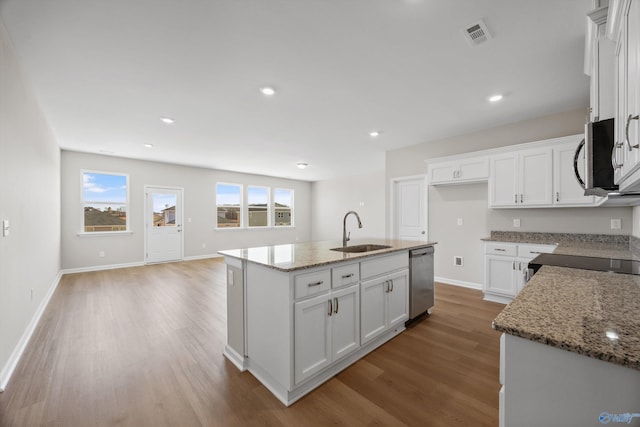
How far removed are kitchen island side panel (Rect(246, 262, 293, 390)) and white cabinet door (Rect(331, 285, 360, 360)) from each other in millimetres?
414

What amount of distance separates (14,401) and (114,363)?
547 mm

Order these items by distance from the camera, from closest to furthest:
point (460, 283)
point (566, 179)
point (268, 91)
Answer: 1. point (268, 91)
2. point (566, 179)
3. point (460, 283)

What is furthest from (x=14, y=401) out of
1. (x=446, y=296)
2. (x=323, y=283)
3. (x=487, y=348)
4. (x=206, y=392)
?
(x=446, y=296)

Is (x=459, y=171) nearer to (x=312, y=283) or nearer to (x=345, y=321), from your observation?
(x=345, y=321)

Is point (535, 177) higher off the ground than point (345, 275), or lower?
higher

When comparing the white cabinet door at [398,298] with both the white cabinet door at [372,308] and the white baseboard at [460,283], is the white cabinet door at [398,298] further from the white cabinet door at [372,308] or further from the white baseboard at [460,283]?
the white baseboard at [460,283]

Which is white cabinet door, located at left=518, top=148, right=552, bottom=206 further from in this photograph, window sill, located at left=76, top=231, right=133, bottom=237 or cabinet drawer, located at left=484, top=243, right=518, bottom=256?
window sill, located at left=76, top=231, right=133, bottom=237

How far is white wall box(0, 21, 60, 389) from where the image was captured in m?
2.00

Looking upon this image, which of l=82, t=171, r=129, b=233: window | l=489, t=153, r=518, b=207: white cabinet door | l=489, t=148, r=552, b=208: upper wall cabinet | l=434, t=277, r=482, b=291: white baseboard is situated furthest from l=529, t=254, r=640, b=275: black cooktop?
l=82, t=171, r=129, b=233: window

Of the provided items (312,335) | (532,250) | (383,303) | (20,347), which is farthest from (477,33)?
(20,347)

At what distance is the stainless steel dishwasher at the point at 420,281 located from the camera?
289cm

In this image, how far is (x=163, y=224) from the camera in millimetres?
6602

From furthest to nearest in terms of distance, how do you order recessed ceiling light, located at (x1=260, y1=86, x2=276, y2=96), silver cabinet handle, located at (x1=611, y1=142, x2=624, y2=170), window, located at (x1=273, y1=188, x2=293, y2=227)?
window, located at (x1=273, y1=188, x2=293, y2=227) < recessed ceiling light, located at (x1=260, y1=86, x2=276, y2=96) < silver cabinet handle, located at (x1=611, y1=142, x2=624, y2=170)

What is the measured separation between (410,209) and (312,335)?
3.96 meters
